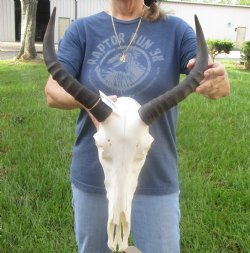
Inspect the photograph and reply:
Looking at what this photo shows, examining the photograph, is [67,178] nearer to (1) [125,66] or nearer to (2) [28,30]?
(1) [125,66]

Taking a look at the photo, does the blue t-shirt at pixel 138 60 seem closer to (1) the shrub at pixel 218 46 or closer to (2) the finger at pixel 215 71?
(2) the finger at pixel 215 71

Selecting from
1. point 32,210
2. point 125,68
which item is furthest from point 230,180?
point 125,68

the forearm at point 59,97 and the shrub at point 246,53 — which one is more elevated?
the forearm at point 59,97

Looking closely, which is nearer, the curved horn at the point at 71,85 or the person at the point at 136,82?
the curved horn at the point at 71,85

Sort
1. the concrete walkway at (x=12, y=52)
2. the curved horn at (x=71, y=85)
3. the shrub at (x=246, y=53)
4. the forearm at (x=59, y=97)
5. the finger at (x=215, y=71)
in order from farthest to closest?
the concrete walkway at (x=12, y=52) → the shrub at (x=246, y=53) → the forearm at (x=59, y=97) → the finger at (x=215, y=71) → the curved horn at (x=71, y=85)

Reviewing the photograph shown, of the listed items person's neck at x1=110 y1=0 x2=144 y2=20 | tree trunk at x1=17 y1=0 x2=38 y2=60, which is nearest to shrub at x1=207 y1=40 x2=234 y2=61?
tree trunk at x1=17 y1=0 x2=38 y2=60

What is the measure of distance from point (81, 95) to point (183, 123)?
222 inches

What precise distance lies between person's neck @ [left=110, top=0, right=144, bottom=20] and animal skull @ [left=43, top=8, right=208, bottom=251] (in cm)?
55

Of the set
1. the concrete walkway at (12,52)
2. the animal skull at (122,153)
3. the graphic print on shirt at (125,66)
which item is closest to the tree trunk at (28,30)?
the concrete walkway at (12,52)

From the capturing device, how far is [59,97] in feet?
7.38

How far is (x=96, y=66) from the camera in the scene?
233cm

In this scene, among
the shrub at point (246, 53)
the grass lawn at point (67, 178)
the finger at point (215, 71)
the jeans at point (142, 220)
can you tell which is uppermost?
the finger at point (215, 71)

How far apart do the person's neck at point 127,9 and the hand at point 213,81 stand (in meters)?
0.55

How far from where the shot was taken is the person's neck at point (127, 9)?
2354mm
